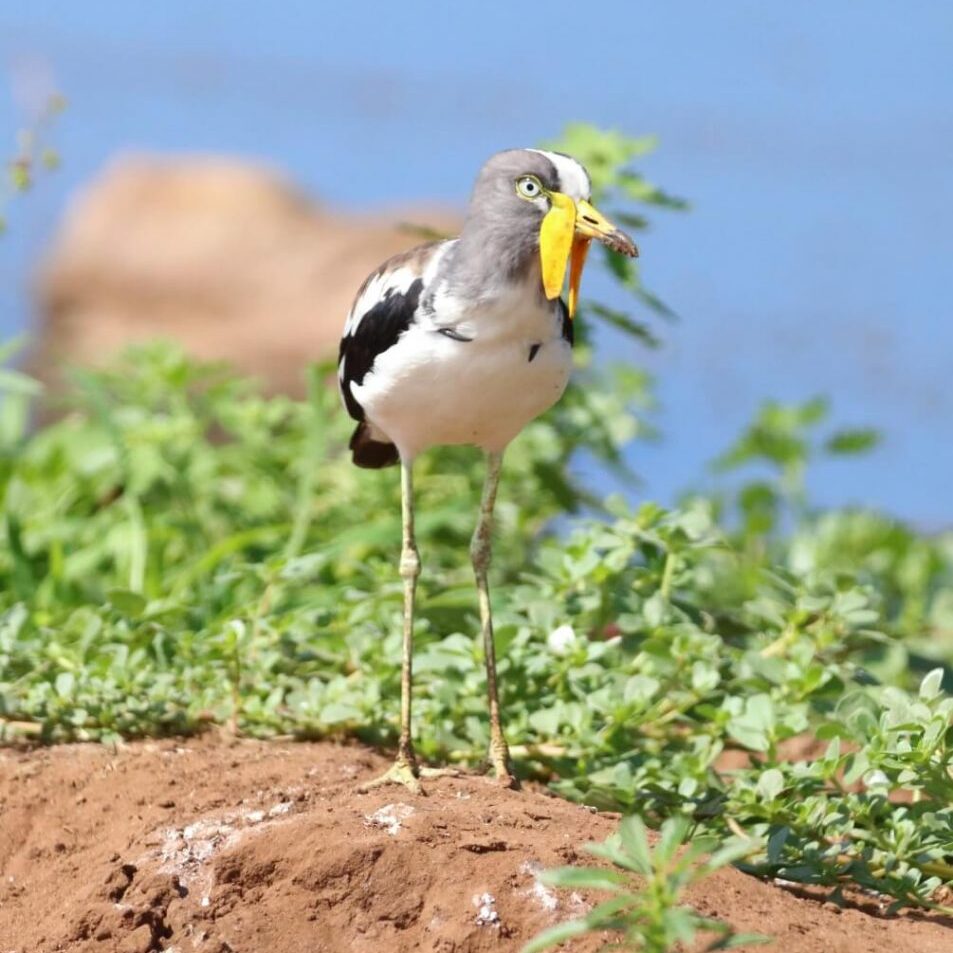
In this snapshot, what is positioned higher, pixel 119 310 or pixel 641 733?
pixel 119 310

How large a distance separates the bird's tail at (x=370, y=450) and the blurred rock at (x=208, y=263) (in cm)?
858

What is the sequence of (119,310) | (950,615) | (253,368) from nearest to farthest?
(950,615), (253,368), (119,310)

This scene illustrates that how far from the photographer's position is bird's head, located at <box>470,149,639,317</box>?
3666 mm

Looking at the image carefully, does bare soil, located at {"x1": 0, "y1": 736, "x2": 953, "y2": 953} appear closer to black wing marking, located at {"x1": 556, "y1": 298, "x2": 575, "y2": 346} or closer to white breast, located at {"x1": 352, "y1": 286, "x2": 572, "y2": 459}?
white breast, located at {"x1": 352, "y1": 286, "x2": 572, "y2": 459}

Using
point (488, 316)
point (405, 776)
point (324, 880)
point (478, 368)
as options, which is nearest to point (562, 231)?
point (488, 316)

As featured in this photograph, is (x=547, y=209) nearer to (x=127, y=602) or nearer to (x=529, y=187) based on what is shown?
(x=529, y=187)

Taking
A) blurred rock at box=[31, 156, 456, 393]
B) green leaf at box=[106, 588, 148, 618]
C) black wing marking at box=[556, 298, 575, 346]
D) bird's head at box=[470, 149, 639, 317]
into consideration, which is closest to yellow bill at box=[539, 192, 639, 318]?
bird's head at box=[470, 149, 639, 317]

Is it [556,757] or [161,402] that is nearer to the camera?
[556,757]

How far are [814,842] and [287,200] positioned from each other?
40.2ft

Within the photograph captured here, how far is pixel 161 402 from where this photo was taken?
21.6 ft

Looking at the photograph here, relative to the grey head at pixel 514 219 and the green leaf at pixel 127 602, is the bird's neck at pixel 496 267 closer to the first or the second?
the grey head at pixel 514 219

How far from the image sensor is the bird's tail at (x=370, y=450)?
14.9 ft

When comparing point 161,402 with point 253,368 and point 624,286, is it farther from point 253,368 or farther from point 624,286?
point 253,368

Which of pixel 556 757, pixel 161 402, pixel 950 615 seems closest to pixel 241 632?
pixel 556 757
